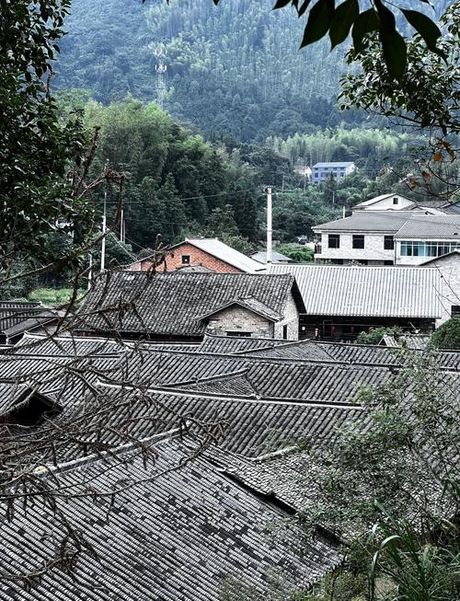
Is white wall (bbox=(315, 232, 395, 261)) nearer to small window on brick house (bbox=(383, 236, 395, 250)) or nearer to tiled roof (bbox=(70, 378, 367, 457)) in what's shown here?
small window on brick house (bbox=(383, 236, 395, 250))

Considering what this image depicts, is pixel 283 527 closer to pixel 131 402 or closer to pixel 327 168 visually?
pixel 131 402

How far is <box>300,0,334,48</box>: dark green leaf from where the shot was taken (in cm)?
249

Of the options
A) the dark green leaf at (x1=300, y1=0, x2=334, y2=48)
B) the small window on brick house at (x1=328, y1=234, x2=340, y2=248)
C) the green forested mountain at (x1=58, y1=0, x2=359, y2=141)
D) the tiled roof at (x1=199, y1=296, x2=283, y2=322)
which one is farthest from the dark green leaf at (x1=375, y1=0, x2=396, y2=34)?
the green forested mountain at (x1=58, y1=0, x2=359, y2=141)

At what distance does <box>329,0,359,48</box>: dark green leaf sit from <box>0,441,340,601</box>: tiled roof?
6.45 meters

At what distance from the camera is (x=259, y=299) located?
28.9m

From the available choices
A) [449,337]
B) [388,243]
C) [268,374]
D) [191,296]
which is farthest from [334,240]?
[268,374]

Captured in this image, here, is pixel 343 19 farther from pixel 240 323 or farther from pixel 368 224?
pixel 368 224

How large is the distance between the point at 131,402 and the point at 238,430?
9.65 meters

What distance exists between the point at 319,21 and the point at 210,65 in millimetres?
112691

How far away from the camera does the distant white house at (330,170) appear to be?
288ft

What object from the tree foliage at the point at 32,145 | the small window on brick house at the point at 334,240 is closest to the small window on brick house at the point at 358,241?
the small window on brick house at the point at 334,240

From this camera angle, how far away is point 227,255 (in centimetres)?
4097

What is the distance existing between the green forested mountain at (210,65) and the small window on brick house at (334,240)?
44.2 meters

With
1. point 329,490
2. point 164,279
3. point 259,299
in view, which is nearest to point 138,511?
point 329,490
